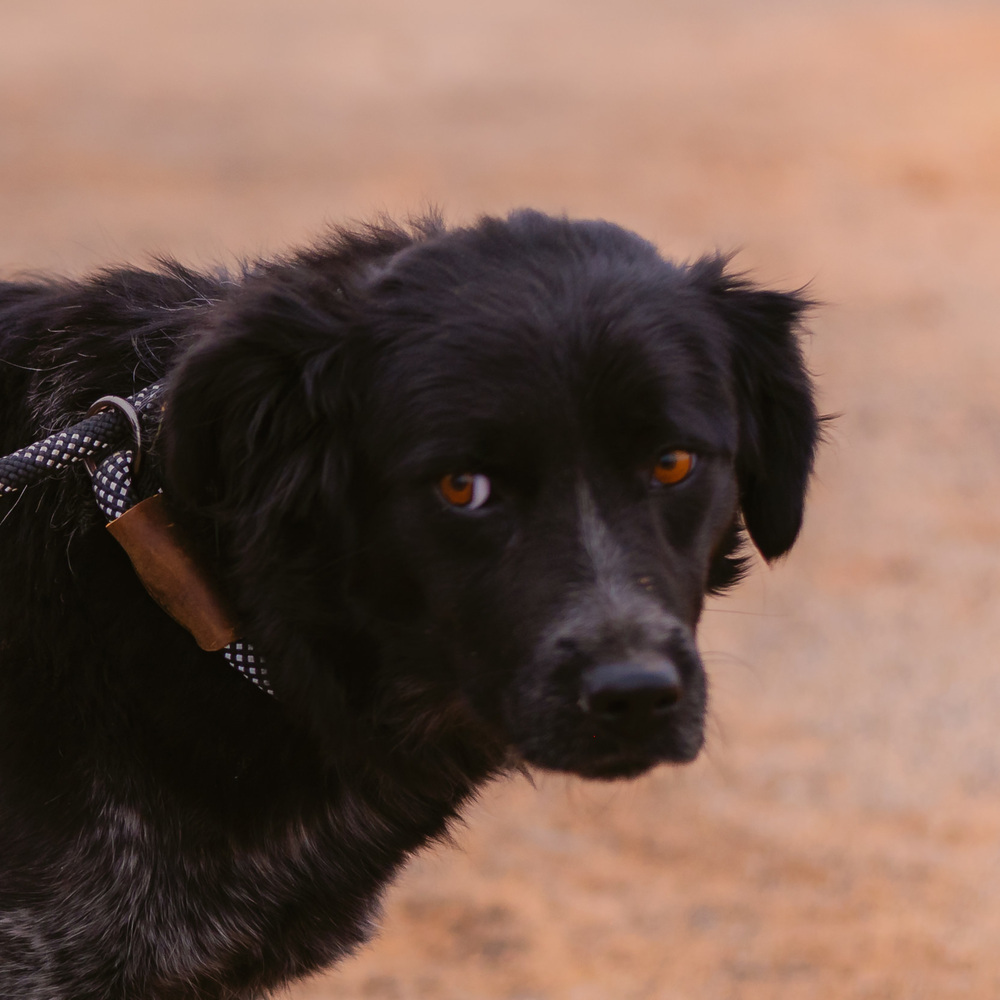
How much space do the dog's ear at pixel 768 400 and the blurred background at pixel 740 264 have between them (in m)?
0.08

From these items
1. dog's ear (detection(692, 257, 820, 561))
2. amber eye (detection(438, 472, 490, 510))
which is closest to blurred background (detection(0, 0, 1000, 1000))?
dog's ear (detection(692, 257, 820, 561))

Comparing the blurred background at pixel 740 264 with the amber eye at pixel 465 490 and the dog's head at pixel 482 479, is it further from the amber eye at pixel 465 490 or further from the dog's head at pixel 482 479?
the amber eye at pixel 465 490

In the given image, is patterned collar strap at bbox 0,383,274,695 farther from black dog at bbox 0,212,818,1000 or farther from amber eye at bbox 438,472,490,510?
amber eye at bbox 438,472,490,510

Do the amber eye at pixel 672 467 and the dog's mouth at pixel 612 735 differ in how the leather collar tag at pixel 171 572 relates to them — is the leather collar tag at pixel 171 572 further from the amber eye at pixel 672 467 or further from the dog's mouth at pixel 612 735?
the amber eye at pixel 672 467

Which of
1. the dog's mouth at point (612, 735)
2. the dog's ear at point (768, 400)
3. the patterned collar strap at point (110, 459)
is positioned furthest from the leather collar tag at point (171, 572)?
the dog's ear at point (768, 400)

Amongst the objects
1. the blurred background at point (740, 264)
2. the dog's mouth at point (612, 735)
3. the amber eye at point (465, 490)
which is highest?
the amber eye at point (465, 490)

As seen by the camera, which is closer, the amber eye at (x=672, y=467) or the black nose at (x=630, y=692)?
the black nose at (x=630, y=692)

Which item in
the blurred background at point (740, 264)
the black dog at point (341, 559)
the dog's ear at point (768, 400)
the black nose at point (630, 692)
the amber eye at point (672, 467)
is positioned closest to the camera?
the black nose at point (630, 692)

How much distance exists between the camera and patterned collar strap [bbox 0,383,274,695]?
2.60m

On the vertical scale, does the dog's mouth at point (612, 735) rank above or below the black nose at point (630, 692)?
below

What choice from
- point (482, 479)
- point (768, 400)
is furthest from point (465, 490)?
point (768, 400)

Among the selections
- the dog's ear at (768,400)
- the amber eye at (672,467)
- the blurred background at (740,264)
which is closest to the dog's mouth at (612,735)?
the amber eye at (672,467)

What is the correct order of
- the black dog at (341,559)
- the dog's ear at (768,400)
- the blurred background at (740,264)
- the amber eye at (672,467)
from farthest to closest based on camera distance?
1. the blurred background at (740,264)
2. the dog's ear at (768,400)
3. the amber eye at (672,467)
4. the black dog at (341,559)

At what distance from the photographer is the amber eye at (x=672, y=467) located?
2.65m
